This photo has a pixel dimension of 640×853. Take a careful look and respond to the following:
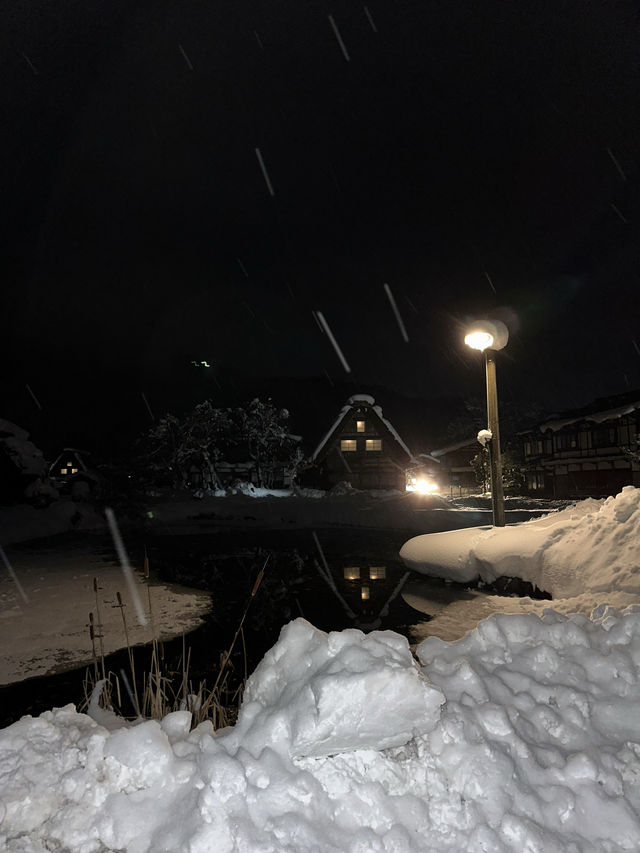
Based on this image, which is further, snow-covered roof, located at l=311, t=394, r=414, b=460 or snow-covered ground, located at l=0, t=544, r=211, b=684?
snow-covered roof, located at l=311, t=394, r=414, b=460

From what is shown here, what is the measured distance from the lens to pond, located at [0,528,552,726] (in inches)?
244

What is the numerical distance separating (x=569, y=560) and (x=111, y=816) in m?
7.89

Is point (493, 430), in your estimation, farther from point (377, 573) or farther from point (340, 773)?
point (340, 773)

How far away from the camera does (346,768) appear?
260 cm

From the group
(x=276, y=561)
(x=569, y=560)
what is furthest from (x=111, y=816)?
(x=276, y=561)

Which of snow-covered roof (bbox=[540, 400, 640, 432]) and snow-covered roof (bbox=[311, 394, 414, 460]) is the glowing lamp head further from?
snow-covered roof (bbox=[311, 394, 414, 460])

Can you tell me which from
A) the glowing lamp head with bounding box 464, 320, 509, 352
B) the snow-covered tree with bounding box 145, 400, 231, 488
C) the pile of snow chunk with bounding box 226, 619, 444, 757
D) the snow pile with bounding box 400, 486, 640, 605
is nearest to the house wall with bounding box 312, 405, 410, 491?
the snow-covered tree with bounding box 145, 400, 231, 488

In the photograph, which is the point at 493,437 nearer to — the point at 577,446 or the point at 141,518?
the point at 141,518

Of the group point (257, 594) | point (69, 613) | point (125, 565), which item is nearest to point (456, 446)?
point (125, 565)

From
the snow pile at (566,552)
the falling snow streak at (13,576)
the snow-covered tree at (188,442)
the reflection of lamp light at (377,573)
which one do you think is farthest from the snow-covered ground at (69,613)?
the snow-covered tree at (188,442)

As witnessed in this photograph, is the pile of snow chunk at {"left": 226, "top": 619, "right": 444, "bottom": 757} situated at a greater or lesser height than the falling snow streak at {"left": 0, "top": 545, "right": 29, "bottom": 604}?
greater

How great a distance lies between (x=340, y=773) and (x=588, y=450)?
38.2 meters

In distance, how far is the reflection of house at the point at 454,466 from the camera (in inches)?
1651

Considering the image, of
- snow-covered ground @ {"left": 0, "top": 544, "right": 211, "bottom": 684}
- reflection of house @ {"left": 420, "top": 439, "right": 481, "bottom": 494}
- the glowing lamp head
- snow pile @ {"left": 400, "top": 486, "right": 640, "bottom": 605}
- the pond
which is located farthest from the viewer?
reflection of house @ {"left": 420, "top": 439, "right": 481, "bottom": 494}
